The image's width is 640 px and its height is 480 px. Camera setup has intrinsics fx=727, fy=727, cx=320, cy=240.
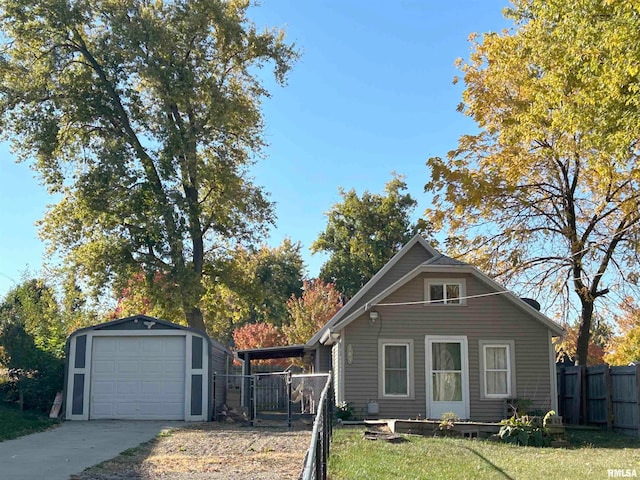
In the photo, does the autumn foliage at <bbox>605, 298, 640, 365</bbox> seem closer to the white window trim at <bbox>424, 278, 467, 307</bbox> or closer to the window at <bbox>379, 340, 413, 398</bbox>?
the white window trim at <bbox>424, 278, 467, 307</bbox>

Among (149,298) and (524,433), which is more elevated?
(149,298)

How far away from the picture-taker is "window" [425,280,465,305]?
64.1 feet

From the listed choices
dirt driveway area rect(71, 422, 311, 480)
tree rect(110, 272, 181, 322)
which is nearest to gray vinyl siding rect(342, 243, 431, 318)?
dirt driveway area rect(71, 422, 311, 480)

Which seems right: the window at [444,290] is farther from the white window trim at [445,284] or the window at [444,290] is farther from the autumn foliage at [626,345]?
the autumn foliage at [626,345]

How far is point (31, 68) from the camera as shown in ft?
88.2

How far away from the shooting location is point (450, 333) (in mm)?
19250

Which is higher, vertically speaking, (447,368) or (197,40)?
(197,40)

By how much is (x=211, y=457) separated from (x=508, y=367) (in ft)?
33.1

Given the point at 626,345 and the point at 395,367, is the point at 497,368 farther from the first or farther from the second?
the point at 626,345

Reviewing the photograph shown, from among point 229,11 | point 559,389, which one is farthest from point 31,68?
point 559,389

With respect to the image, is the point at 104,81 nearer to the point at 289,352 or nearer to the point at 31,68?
the point at 31,68

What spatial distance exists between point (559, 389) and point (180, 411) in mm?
10944

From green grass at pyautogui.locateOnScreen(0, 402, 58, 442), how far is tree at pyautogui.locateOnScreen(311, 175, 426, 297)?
28192mm

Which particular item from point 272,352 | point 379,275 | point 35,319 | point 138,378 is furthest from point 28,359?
point 379,275
